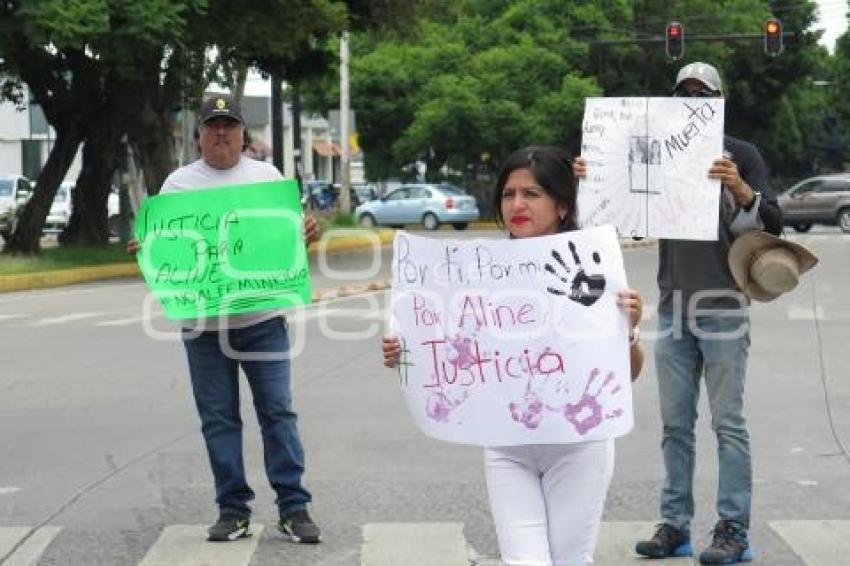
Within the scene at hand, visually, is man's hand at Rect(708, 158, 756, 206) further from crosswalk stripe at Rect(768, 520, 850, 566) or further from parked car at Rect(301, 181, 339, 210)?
parked car at Rect(301, 181, 339, 210)

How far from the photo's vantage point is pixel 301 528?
6.87m

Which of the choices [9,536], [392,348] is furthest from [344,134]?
[392,348]

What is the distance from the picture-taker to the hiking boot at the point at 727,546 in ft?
21.0

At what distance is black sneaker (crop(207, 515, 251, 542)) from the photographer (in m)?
6.91

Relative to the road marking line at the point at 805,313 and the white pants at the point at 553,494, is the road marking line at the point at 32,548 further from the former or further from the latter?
the road marking line at the point at 805,313

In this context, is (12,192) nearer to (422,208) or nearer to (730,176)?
(422,208)

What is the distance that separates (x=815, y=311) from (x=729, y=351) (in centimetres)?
1224

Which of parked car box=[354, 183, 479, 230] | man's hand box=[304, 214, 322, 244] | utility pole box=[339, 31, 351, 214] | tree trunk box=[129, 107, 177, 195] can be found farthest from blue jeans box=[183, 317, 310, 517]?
parked car box=[354, 183, 479, 230]

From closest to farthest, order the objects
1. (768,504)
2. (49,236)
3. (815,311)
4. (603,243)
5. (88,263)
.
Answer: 1. (603,243)
2. (768,504)
3. (815,311)
4. (88,263)
5. (49,236)

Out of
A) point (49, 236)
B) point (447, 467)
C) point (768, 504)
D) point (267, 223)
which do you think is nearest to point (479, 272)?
point (267, 223)

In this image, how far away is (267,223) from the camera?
6816mm

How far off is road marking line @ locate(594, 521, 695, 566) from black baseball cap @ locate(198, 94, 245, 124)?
2297mm

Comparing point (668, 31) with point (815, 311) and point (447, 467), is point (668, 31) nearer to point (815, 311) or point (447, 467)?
point (815, 311)

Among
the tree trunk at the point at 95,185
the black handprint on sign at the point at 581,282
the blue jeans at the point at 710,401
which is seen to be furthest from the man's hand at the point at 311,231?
the tree trunk at the point at 95,185
